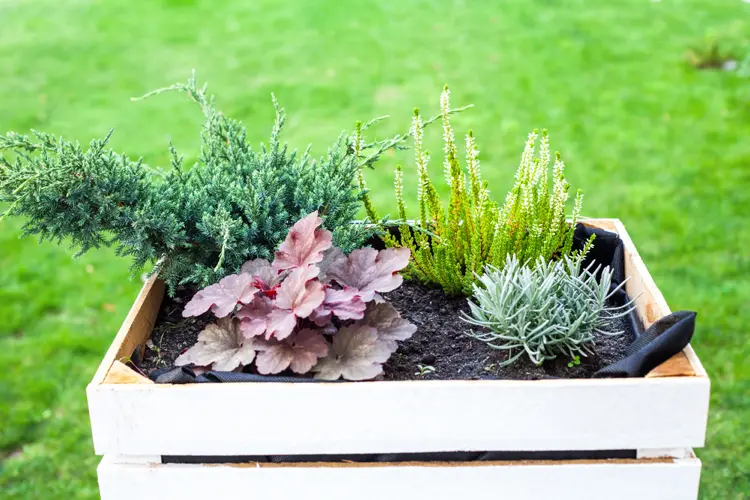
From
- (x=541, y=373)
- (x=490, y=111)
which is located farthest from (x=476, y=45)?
(x=541, y=373)

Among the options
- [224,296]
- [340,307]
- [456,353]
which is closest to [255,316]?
[224,296]

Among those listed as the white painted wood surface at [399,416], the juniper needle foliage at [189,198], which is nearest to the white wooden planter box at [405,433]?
the white painted wood surface at [399,416]

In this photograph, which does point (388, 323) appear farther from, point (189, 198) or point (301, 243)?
point (189, 198)

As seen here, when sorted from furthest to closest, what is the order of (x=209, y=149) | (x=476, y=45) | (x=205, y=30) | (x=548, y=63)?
(x=205, y=30) < (x=476, y=45) < (x=548, y=63) < (x=209, y=149)

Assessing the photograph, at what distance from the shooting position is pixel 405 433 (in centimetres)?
159

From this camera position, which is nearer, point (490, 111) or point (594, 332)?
point (594, 332)

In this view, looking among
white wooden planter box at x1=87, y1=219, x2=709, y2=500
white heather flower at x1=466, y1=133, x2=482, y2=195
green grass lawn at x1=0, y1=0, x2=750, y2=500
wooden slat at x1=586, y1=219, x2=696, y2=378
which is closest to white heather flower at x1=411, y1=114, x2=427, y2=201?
white heather flower at x1=466, y1=133, x2=482, y2=195

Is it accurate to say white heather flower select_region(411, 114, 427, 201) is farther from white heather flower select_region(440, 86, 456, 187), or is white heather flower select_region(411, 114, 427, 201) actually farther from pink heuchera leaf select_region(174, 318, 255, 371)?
pink heuchera leaf select_region(174, 318, 255, 371)

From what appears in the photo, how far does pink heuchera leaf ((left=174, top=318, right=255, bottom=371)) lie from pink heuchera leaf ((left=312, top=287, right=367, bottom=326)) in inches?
6.8

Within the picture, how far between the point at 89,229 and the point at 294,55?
4.27 m

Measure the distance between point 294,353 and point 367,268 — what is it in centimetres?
27

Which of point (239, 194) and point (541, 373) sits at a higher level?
point (239, 194)

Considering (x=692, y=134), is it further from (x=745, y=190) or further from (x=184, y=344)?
(x=184, y=344)

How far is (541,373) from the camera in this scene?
174cm
